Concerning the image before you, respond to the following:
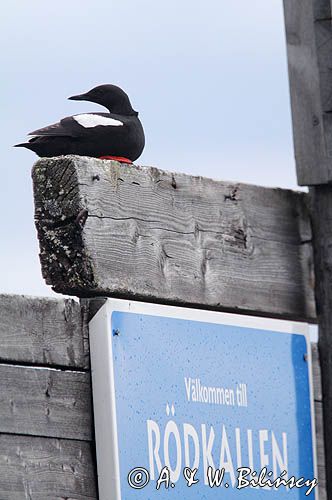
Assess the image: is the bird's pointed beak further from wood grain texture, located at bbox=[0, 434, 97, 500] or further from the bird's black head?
wood grain texture, located at bbox=[0, 434, 97, 500]

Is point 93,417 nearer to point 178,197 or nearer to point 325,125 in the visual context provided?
point 178,197

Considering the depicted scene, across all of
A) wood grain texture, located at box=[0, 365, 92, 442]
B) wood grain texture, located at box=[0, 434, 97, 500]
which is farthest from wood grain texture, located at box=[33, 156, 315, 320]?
wood grain texture, located at box=[0, 434, 97, 500]

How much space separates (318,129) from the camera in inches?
159

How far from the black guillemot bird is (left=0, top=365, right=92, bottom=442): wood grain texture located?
2.55 ft

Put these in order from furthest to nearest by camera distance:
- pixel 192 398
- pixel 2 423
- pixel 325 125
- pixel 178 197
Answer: pixel 325 125 → pixel 178 197 → pixel 192 398 → pixel 2 423

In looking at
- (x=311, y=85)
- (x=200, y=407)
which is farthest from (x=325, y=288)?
(x=200, y=407)

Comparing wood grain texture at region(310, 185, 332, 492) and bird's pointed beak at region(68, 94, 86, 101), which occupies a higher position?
bird's pointed beak at region(68, 94, 86, 101)

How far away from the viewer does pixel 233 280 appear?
12.7 feet

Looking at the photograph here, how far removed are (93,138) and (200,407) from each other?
0.85 metres

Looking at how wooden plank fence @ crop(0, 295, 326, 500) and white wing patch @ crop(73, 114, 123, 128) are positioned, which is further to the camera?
white wing patch @ crop(73, 114, 123, 128)

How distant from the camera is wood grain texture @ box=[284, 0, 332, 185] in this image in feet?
13.2

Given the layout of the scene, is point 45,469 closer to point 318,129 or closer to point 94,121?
point 94,121

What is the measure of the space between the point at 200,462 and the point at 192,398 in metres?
0.17

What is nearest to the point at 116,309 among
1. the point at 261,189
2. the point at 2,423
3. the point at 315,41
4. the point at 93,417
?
the point at 93,417
